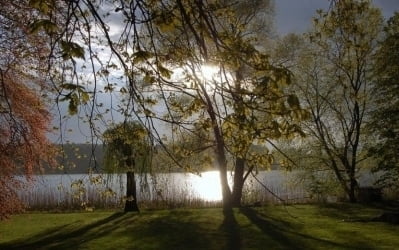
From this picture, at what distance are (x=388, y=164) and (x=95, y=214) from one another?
38.1 feet

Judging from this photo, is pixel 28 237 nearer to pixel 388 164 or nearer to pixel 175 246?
pixel 175 246

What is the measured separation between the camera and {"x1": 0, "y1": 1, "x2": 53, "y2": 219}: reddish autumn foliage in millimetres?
11315

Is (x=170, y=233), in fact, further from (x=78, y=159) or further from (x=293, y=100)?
(x=293, y=100)

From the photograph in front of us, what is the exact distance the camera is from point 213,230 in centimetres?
1427

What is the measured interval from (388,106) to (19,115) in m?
15.0

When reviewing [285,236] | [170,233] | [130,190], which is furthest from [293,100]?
[130,190]

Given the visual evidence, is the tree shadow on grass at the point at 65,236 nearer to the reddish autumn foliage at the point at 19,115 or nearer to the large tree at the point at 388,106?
the reddish autumn foliage at the point at 19,115

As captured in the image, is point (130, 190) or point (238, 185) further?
point (238, 185)

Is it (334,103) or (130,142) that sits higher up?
(334,103)

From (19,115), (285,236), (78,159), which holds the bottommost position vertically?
(285,236)

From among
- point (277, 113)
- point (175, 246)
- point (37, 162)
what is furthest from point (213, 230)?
point (277, 113)

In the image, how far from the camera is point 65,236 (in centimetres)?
1413

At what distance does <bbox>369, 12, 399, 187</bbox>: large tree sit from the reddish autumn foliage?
43.3 ft

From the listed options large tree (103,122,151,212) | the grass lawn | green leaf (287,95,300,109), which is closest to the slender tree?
the grass lawn
